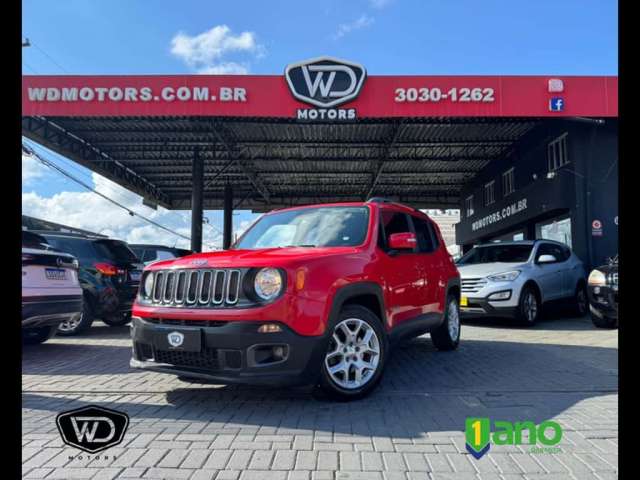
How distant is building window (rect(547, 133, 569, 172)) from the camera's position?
48.0 ft

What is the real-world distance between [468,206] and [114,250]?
21.9 meters

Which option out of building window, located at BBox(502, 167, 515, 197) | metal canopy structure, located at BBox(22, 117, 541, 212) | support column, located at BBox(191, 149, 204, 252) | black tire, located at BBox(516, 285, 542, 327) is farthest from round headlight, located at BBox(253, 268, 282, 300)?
building window, located at BBox(502, 167, 515, 197)

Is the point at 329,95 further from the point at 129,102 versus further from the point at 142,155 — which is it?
the point at 142,155

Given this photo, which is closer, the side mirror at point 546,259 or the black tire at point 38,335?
the black tire at point 38,335

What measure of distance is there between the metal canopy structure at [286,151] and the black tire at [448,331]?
964 centimetres

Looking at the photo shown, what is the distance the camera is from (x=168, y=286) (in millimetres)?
3875

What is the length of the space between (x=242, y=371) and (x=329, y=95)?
11320 mm

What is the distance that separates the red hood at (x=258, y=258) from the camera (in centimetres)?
352

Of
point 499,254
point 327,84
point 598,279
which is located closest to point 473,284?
point 499,254

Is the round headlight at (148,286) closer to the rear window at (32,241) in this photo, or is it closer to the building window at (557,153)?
the rear window at (32,241)

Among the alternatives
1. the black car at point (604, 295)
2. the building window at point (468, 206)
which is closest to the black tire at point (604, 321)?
the black car at point (604, 295)

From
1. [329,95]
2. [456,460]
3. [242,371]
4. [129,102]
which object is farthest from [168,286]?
[129,102]
